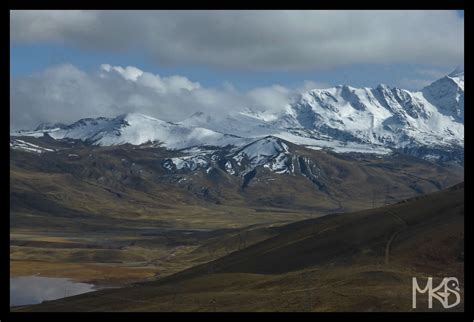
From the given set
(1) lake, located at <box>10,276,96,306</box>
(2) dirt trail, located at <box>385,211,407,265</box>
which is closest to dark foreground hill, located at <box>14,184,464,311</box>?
(2) dirt trail, located at <box>385,211,407,265</box>

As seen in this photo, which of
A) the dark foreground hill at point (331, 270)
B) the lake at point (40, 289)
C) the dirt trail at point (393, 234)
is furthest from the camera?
the lake at point (40, 289)

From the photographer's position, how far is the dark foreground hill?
94.9m

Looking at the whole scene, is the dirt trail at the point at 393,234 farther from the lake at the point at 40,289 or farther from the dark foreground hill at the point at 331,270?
the lake at the point at 40,289

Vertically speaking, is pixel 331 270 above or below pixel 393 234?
below

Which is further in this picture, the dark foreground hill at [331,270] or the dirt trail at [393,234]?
the dirt trail at [393,234]

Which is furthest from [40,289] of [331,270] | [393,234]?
[393,234]

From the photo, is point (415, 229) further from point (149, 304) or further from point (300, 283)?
point (149, 304)

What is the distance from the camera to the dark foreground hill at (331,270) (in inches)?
3735

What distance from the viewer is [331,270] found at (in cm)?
12400

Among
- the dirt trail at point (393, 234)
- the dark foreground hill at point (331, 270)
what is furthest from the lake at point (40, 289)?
the dirt trail at point (393, 234)

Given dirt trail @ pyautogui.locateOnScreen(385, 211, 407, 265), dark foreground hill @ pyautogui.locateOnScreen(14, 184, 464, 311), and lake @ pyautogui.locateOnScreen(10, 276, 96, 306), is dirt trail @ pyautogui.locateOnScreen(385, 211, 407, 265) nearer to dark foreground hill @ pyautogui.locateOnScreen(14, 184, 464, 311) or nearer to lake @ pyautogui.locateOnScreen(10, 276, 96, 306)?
dark foreground hill @ pyautogui.locateOnScreen(14, 184, 464, 311)

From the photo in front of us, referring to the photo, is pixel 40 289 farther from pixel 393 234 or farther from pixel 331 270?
pixel 393 234

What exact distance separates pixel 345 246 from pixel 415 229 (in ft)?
48.7

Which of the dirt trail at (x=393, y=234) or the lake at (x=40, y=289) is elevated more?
the dirt trail at (x=393, y=234)
